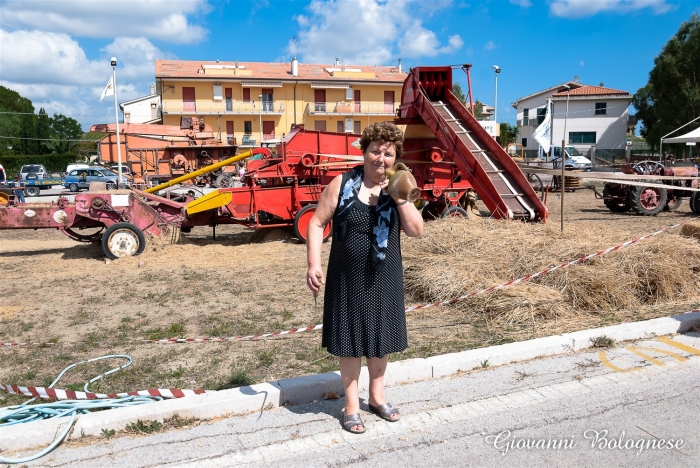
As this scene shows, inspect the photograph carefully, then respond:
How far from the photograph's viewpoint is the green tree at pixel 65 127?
74.7 m

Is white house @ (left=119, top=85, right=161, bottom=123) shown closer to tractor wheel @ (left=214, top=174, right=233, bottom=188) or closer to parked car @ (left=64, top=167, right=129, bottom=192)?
parked car @ (left=64, top=167, right=129, bottom=192)

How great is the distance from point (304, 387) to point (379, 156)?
1696mm

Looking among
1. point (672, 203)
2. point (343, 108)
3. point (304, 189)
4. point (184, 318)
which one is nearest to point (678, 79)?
point (343, 108)

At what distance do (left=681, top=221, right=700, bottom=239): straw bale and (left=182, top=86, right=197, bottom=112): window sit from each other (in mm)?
46046

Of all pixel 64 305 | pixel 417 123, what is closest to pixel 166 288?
pixel 64 305

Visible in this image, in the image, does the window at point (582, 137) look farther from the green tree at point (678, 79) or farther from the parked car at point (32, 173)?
the parked car at point (32, 173)

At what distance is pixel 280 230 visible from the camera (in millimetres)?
11102

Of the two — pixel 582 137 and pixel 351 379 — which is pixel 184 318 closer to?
pixel 351 379

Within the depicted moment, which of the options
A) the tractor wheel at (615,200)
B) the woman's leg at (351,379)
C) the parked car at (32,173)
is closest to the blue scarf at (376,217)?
the woman's leg at (351,379)

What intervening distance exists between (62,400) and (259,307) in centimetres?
269

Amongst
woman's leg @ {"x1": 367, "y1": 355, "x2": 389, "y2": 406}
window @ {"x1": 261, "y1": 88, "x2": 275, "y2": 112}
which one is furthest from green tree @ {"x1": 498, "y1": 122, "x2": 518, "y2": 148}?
woman's leg @ {"x1": 367, "y1": 355, "x2": 389, "y2": 406}

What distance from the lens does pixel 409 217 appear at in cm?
317

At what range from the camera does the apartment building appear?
4859 centimetres

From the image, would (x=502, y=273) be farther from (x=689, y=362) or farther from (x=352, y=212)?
(x=352, y=212)
